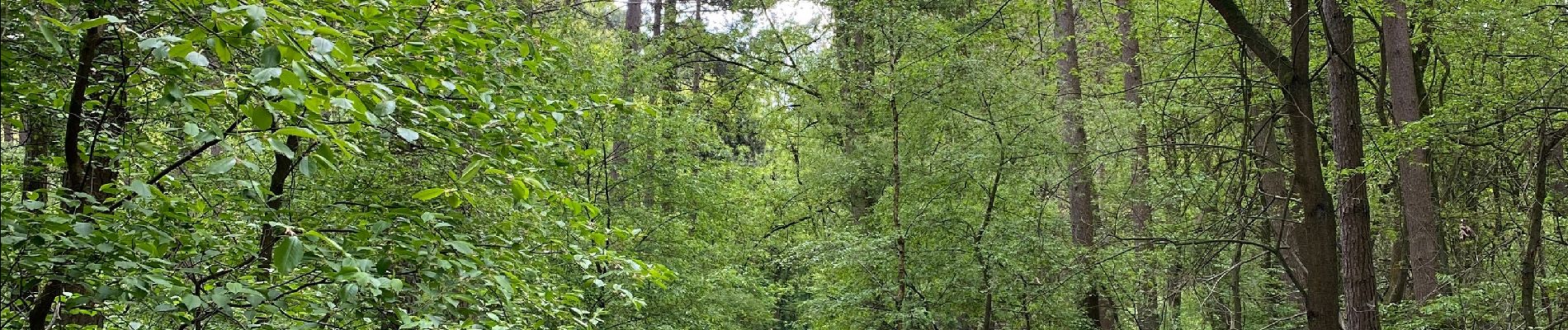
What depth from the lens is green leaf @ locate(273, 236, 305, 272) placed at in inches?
108

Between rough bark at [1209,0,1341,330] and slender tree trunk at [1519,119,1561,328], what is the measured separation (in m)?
1.35

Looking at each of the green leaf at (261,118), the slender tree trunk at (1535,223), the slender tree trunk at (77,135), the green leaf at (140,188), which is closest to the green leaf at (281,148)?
the green leaf at (261,118)

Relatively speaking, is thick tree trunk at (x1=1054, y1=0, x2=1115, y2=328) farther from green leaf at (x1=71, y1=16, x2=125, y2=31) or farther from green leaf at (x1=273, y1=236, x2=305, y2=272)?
green leaf at (x1=71, y1=16, x2=125, y2=31)

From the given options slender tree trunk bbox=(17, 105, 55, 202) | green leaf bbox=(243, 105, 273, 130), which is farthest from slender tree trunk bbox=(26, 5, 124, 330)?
green leaf bbox=(243, 105, 273, 130)

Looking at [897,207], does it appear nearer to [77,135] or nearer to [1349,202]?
[1349,202]

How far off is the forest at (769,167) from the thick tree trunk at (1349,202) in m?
0.02

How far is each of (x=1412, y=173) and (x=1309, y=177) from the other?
4.50 meters

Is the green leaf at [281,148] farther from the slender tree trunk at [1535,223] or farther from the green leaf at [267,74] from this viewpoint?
the slender tree trunk at [1535,223]

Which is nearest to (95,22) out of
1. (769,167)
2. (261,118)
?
(261,118)

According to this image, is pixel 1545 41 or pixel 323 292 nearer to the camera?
pixel 323 292

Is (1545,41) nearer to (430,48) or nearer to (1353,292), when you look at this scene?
(1353,292)

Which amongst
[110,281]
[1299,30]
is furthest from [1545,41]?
[110,281]

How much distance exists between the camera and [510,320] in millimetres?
5285

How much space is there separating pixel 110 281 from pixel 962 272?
8.89 meters
